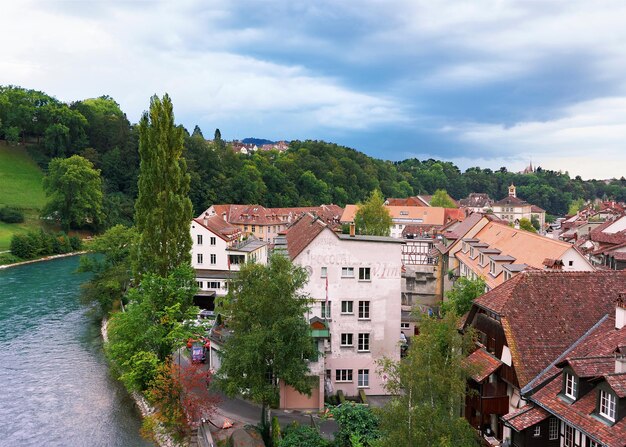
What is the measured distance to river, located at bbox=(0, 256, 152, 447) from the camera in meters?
28.2

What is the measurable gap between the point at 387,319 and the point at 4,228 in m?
86.8

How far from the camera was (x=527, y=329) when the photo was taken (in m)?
20.8

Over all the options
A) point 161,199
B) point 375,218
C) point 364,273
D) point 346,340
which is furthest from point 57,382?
point 375,218

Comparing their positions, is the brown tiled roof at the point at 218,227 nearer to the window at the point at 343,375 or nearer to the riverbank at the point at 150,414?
the riverbank at the point at 150,414

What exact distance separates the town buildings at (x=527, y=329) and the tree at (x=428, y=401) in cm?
298

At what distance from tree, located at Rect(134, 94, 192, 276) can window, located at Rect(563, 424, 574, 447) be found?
23.3 meters

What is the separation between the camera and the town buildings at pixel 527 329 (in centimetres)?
2005

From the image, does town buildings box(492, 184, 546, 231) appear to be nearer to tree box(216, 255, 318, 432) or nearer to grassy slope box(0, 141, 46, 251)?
grassy slope box(0, 141, 46, 251)

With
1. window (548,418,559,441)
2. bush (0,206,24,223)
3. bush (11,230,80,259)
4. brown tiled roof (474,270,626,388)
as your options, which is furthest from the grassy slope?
window (548,418,559,441)

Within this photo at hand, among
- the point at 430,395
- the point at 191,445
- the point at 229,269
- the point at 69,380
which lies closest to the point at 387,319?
the point at 191,445

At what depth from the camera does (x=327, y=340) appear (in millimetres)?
29641

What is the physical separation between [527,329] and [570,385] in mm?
3618

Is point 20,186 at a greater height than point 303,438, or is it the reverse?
point 20,186

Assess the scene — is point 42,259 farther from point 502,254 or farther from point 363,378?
point 502,254
